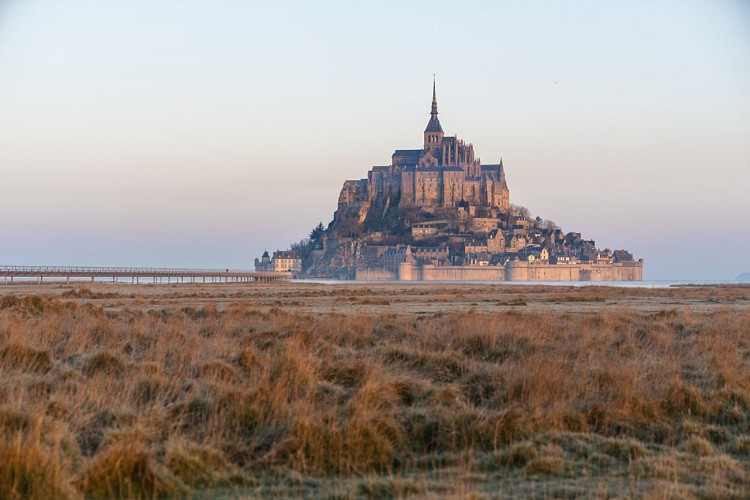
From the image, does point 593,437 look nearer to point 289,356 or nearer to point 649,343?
point 289,356

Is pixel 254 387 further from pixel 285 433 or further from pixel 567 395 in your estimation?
pixel 567 395

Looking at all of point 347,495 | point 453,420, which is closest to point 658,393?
point 453,420

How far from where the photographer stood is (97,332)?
17047 mm

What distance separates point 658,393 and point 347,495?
17.9ft

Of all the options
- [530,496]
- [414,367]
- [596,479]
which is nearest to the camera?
[530,496]

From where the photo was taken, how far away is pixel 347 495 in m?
7.21

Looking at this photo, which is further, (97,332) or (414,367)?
(97,332)

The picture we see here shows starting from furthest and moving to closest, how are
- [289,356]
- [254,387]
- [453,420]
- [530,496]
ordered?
[289,356], [254,387], [453,420], [530,496]

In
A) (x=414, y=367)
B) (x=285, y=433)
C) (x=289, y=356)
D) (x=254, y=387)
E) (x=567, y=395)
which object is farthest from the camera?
(x=414, y=367)

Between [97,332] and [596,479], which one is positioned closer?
[596,479]

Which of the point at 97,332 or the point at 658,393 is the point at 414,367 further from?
the point at 97,332

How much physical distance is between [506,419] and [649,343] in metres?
8.56

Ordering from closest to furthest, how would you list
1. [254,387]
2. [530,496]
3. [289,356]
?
1. [530,496]
2. [254,387]
3. [289,356]

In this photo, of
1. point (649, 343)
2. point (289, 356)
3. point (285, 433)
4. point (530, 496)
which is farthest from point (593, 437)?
point (649, 343)
